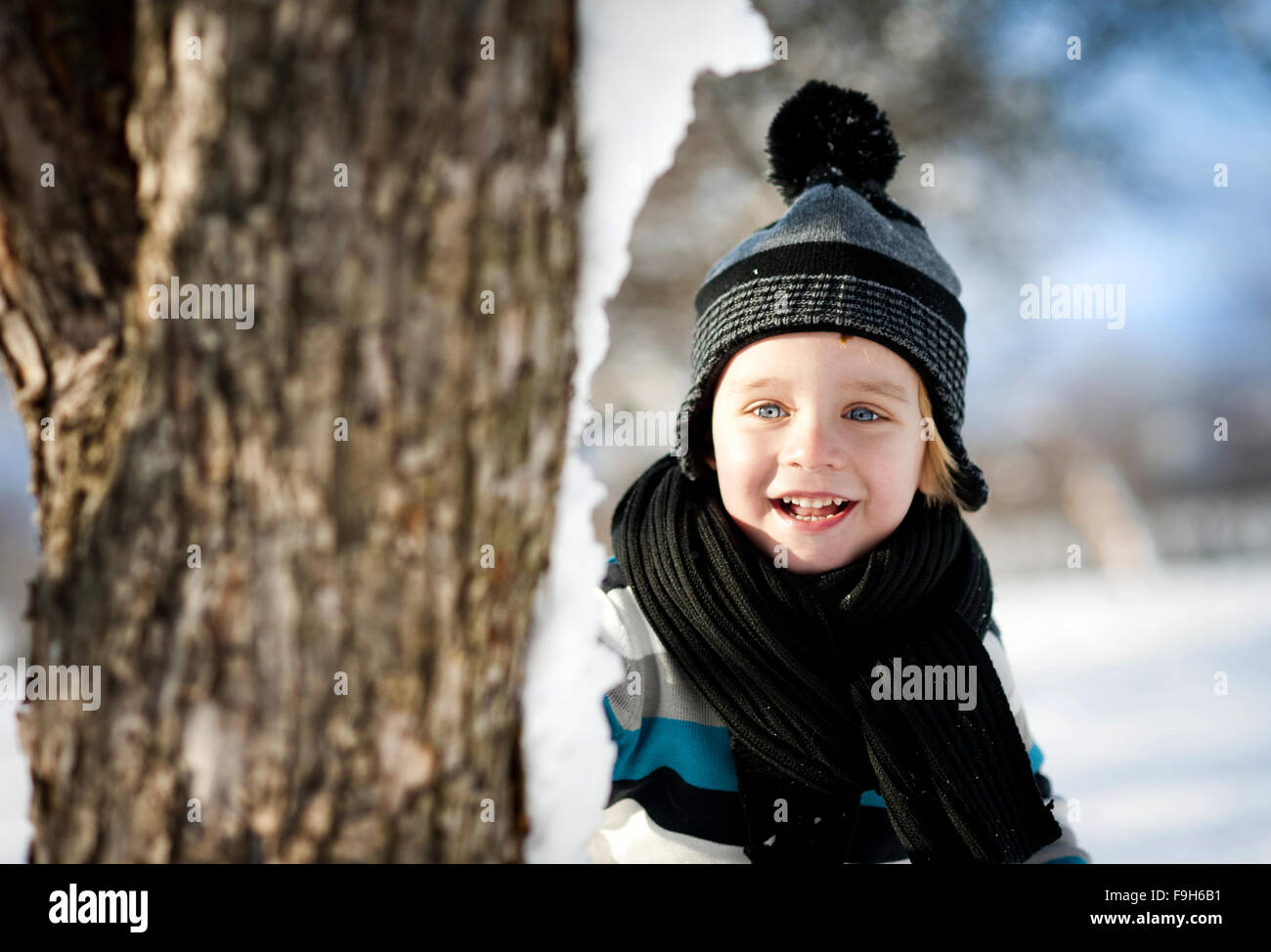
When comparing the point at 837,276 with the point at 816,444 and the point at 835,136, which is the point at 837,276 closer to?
the point at 816,444

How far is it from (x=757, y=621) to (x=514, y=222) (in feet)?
2.80

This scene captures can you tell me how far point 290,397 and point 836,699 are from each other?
3.49 feet

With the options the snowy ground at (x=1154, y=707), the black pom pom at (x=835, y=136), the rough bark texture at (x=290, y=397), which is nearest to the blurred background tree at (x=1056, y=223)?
the snowy ground at (x=1154, y=707)

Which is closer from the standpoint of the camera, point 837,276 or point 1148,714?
point 837,276

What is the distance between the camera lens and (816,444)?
1.52 meters

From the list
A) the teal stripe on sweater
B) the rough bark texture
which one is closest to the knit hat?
the teal stripe on sweater

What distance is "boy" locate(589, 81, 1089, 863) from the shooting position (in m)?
1.56

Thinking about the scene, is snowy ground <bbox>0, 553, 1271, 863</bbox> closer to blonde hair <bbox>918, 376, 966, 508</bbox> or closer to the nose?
blonde hair <bbox>918, 376, 966, 508</bbox>

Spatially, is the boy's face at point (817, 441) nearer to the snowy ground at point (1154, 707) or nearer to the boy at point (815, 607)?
the boy at point (815, 607)

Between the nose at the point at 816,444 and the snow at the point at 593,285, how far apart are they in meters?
0.42

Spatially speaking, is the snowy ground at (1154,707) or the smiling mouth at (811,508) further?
the snowy ground at (1154,707)

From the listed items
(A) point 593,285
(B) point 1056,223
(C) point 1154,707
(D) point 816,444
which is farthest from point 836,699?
(B) point 1056,223

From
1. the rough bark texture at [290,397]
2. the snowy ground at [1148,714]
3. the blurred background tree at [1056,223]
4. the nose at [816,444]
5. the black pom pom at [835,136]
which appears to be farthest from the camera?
the blurred background tree at [1056,223]

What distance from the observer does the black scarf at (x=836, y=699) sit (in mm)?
1570
